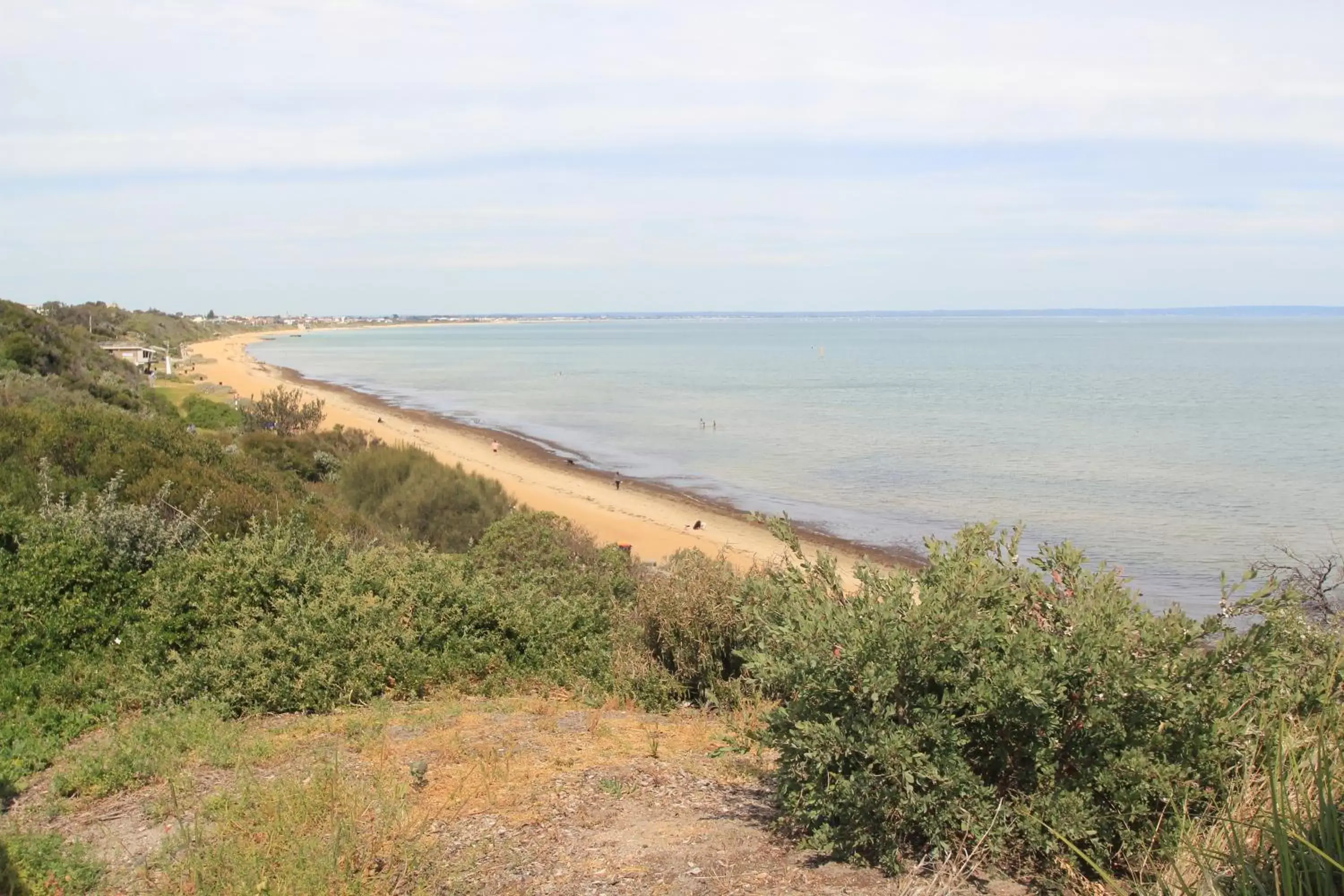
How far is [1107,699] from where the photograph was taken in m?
4.22

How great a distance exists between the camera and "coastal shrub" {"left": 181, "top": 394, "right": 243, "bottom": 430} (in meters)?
33.4

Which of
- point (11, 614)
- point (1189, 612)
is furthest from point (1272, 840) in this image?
point (1189, 612)

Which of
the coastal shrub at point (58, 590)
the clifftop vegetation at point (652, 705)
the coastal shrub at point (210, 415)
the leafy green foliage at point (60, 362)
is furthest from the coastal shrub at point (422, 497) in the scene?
the coastal shrub at point (210, 415)

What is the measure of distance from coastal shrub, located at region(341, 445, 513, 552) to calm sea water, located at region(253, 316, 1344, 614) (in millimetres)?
9539

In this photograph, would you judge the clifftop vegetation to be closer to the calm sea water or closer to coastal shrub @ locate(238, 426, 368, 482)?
the calm sea water

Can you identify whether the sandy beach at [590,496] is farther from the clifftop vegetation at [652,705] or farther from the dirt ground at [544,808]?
the dirt ground at [544,808]

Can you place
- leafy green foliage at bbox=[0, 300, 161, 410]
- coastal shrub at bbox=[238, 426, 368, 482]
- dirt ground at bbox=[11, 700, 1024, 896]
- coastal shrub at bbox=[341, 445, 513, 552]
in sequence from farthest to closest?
leafy green foliage at bbox=[0, 300, 161, 410], coastal shrub at bbox=[238, 426, 368, 482], coastal shrub at bbox=[341, 445, 513, 552], dirt ground at bbox=[11, 700, 1024, 896]

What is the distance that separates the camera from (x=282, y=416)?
33031mm

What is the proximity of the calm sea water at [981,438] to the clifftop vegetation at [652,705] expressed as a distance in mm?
12505

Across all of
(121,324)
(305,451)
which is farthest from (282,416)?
(121,324)

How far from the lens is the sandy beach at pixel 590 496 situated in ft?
79.0

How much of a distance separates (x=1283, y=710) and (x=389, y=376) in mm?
84478

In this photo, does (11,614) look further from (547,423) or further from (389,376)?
(389,376)

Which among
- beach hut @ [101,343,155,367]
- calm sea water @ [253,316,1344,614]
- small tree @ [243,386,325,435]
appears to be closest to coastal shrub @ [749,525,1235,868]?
calm sea water @ [253,316,1344,614]
